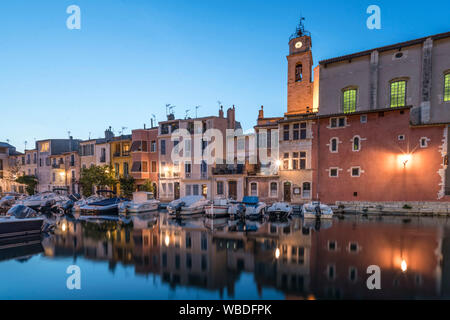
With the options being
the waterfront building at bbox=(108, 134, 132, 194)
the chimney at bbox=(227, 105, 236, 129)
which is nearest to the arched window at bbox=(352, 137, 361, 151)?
the chimney at bbox=(227, 105, 236, 129)

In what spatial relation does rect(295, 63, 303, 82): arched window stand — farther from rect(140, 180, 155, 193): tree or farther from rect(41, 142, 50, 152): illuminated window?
rect(41, 142, 50, 152): illuminated window

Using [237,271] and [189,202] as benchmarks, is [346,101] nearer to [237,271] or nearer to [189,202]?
[189,202]

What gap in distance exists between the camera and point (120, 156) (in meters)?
37.9

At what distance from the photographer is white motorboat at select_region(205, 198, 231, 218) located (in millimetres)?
22388

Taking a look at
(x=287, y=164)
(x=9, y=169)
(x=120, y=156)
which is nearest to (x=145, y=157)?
(x=120, y=156)

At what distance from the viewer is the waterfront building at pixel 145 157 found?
34.8 meters

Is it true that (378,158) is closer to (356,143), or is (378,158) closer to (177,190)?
(356,143)

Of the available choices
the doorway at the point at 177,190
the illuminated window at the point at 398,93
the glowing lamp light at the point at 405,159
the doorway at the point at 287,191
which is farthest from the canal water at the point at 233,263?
the illuminated window at the point at 398,93

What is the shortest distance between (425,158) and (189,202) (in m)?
23.8

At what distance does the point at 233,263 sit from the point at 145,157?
28.3 metres

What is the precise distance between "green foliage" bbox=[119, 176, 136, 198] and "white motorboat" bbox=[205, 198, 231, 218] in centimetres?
1699

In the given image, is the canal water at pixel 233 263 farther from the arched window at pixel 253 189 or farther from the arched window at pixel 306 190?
the arched window at pixel 253 189

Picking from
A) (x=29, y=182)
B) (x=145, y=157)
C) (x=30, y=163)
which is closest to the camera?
(x=145, y=157)
